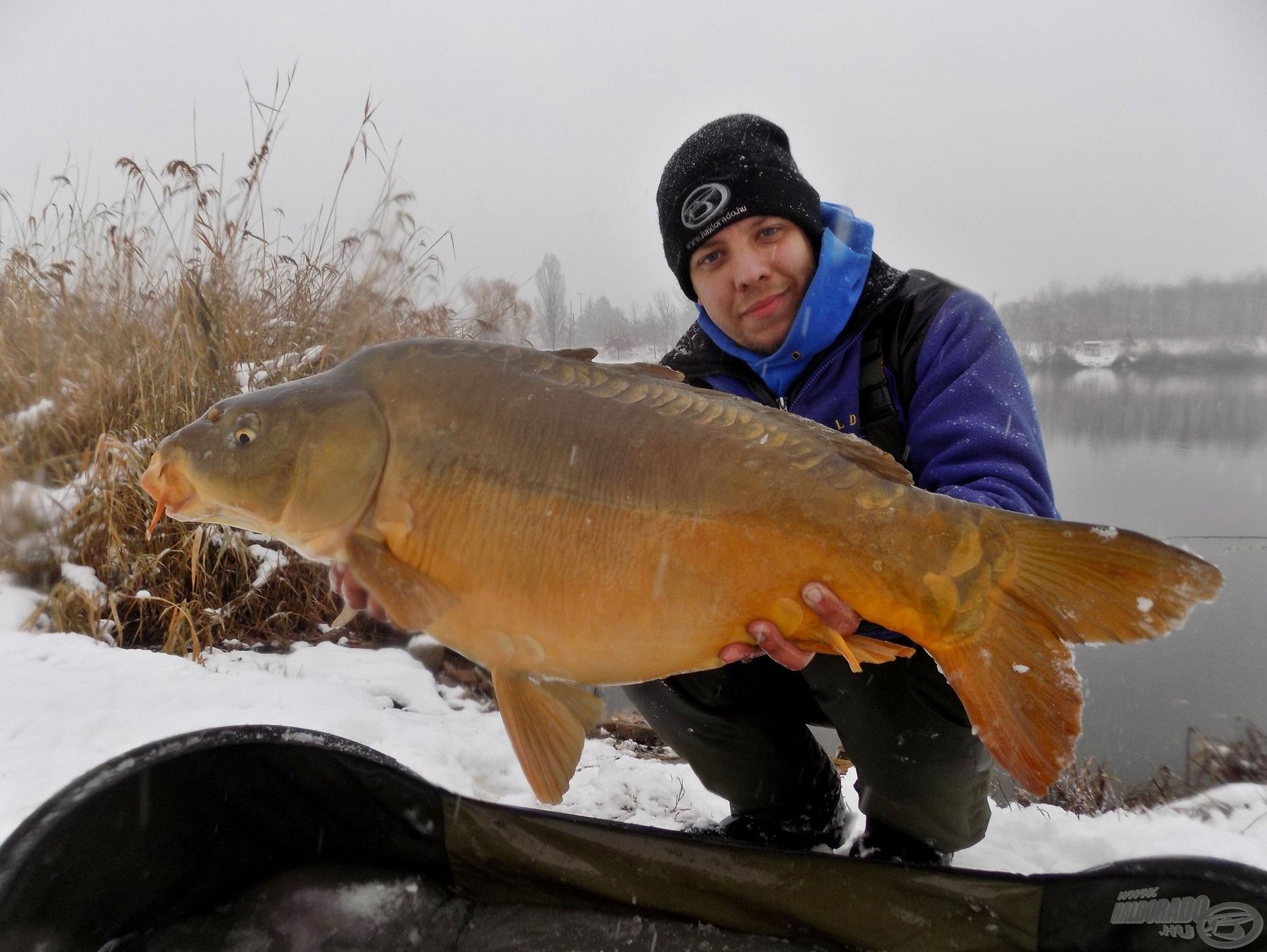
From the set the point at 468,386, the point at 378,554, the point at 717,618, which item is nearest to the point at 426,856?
the point at 378,554

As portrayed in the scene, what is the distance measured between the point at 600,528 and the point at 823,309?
3.26 ft

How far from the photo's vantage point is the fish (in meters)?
1.18

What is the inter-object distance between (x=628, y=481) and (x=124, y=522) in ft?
10.3

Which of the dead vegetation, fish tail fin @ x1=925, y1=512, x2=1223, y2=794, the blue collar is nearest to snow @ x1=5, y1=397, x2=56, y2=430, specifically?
the blue collar

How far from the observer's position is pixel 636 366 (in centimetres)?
139

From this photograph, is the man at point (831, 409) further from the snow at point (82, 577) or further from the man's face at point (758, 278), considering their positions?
the snow at point (82, 577)

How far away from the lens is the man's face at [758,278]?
6.64ft

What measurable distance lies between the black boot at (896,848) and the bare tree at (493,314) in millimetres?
3590

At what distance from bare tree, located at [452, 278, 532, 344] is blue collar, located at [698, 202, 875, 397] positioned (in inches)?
115

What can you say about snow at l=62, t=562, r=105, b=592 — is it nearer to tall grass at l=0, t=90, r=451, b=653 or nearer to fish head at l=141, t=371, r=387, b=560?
tall grass at l=0, t=90, r=451, b=653

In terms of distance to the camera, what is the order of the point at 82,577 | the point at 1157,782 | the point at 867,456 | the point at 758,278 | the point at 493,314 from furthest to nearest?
1. the point at 493,314
2. the point at 1157,782
3. the point at 82,577
4. the point at 758,278
5. the point at 867,456

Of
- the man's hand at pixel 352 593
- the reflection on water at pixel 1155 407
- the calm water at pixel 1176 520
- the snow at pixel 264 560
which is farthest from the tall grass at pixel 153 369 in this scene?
the reflection on water at pixel 1155 407

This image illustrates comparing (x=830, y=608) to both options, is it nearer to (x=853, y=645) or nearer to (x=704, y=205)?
(x=853, y=645)
